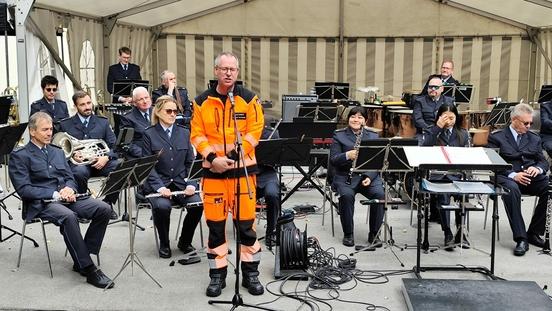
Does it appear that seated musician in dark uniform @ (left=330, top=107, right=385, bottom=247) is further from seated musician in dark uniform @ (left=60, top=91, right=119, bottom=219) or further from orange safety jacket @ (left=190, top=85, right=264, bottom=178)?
seated musician in dark uniform @ (left=60, top=91, right=119, bottom=219)

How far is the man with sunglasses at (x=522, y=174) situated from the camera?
5785 mm

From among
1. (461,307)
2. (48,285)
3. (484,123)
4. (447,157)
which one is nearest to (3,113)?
(48,285)

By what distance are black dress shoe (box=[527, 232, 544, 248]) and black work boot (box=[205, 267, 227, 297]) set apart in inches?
125

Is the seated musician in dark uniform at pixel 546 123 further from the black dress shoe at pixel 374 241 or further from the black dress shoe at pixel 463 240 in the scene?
the black dress shoe at pixel 374 241

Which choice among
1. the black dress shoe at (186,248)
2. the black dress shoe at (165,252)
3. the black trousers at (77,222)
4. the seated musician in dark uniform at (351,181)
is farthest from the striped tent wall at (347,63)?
→ the black trousers at (77,222)

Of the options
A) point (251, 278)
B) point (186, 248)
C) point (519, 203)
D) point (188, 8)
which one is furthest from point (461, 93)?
point (188, 8)

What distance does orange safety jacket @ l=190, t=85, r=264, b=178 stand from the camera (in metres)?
4.39

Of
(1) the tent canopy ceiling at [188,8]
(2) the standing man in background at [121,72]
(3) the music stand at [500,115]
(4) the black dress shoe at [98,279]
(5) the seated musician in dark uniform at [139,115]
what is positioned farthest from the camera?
(1) the tent canopy ceiling at [188,8]

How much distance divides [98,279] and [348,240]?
2395mm

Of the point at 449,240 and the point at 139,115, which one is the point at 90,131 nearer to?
the point at 139,115

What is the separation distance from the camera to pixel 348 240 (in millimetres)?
5918

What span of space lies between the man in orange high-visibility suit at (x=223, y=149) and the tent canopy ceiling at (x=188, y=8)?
6621 mm

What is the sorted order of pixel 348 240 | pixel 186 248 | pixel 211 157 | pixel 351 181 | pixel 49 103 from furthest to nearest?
pixel 49 103 < pixel 351 181 < pixel 348 240 < pixel 186 248 < pixel 211 157

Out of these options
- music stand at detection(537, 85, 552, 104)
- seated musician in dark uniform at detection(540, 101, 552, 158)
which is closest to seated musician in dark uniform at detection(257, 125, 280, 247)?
seated musician in dark uniform at detection(540, 101, 552, 158)
